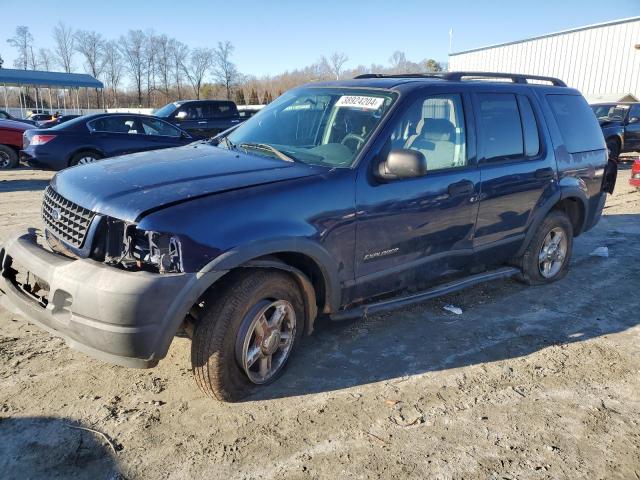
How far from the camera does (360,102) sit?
3832mm

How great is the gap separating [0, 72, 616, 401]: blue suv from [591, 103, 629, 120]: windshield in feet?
42.5

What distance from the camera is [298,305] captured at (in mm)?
3322

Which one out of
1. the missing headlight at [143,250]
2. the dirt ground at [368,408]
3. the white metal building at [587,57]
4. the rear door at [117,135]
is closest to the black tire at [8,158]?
the rear door at [117,135]

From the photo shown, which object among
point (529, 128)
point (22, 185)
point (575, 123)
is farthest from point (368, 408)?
point (22, 185)

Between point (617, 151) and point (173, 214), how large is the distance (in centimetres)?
1571

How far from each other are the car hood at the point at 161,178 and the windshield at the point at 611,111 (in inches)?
596

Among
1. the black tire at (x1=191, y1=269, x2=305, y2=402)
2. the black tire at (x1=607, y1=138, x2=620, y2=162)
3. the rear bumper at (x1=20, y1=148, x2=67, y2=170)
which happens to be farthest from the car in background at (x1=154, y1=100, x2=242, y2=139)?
the black tire at (x1=191, y1=269, x2=305, y2=402)

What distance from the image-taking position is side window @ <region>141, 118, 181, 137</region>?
1138cm

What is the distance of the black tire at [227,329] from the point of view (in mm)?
2889

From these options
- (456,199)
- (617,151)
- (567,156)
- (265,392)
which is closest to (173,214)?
(265,392)

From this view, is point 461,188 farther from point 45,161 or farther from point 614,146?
point 614,146

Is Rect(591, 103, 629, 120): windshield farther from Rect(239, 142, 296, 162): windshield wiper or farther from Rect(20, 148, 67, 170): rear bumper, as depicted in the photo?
Rect(239, 142, 296, 162): windshield wiper

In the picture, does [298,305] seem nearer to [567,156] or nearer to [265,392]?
[265,392]

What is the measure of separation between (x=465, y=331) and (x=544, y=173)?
1.75 metres
